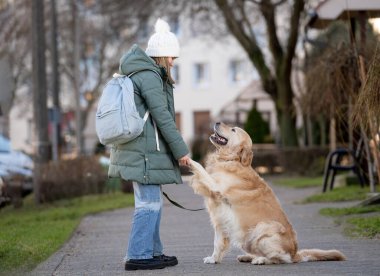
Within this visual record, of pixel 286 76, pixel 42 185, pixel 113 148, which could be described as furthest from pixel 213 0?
pixel 113 148

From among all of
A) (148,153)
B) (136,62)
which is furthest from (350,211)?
(136,62)

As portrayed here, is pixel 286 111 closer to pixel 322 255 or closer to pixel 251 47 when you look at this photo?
pixel 251 47

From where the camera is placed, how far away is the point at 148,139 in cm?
846

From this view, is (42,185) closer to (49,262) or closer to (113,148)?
(49,262)

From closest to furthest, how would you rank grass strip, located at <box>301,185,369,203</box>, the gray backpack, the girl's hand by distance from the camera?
the gray backpack → the girl's hand → grass strip, located at <box>301,185,369,203</box>

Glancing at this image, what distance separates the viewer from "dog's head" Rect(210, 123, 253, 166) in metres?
8.82

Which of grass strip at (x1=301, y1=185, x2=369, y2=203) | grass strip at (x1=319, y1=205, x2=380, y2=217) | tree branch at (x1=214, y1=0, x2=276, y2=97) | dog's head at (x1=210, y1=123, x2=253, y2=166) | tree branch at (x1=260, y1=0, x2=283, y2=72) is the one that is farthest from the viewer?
tree branch at (x1=214, y1=0, x2=276, y2=97)

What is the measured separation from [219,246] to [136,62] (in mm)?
1822

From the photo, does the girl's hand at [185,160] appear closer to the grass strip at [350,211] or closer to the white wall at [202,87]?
the grass strip at [350,211]

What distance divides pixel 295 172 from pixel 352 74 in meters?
12.2

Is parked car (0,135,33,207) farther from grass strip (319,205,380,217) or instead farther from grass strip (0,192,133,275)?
grass strip (319,205,380,217)

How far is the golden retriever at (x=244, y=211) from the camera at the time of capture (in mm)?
8586

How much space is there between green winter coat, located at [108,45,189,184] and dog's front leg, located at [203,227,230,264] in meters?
0.68

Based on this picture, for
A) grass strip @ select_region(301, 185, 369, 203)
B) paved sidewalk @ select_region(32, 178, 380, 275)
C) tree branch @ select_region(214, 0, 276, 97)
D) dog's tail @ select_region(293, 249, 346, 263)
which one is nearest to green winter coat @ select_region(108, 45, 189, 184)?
paved sidewalk @ select_region(32, 178, 380, 275)
